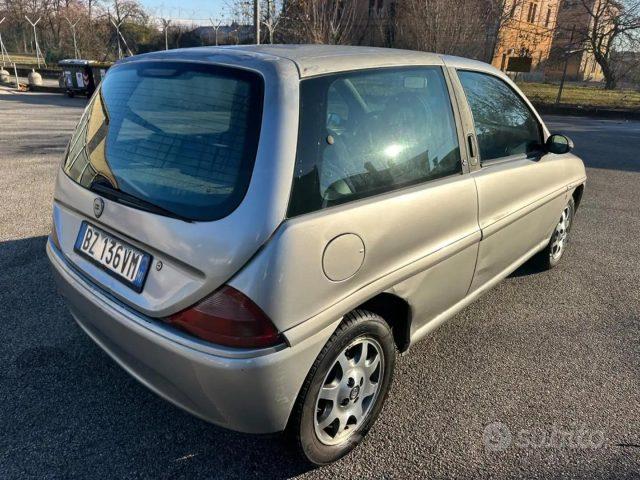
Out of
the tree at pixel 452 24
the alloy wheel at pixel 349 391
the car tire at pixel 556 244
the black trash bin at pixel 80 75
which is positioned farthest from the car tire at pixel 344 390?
the black trash bin at pixel 80 75

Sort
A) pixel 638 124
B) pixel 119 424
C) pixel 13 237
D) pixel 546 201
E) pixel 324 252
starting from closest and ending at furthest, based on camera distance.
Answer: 1. pixel 324 252
2. pixel 119 424
3. pixel 546 201
4. pixel 13 237
5. pixel 638 124

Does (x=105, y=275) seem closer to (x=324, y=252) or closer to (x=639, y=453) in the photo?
(x=324, y=252)

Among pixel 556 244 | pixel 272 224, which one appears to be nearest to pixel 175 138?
pixel 272 224

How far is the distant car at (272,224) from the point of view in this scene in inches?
63.5

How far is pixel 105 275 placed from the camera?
6.36 feet

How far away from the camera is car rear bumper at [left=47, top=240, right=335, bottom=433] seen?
1.60 meters

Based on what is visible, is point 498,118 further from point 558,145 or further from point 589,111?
point 589,111

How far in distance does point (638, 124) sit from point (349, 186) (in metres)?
20.3

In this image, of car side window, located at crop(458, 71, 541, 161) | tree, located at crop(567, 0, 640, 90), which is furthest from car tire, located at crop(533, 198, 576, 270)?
tree, located at crop(567, 0, 640, 90)

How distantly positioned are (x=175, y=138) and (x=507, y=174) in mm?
1993

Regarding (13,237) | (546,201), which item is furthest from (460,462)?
(13,237)

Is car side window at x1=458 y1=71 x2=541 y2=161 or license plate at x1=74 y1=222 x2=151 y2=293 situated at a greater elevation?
car side window at x1=458 y1=71 x2=541 y2=161

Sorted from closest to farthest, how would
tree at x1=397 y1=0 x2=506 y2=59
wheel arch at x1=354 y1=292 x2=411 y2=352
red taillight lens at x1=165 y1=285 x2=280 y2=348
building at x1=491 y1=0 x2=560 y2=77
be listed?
red taillight lens at x1=165 y1=285 x2=280 y2=348
wheel arch at x1=354 y1=292 x2=411 y2=352
tree at x1=397 y1=0 x2=506 y2=59
building at x1=491 y1=0 x2=560 y2=77

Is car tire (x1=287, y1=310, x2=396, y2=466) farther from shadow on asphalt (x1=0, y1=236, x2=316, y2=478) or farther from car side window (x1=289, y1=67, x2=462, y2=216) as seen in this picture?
car side window (x1=289, y1=67, x2=462, y2=216)
